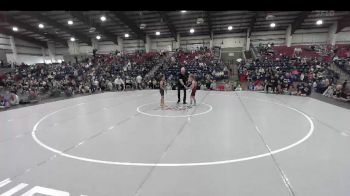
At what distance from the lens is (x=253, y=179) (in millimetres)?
3619

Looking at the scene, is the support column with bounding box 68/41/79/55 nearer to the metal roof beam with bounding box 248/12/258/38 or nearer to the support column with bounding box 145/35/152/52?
the support column with bounding box 145/35/152/52

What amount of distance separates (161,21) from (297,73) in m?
16.0

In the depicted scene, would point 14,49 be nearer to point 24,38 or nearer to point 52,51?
point 24,38

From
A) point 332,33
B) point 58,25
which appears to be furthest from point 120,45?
point 332,33

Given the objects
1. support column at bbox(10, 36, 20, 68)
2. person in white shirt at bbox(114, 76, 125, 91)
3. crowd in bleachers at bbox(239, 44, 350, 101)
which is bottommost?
person in white shirt at bbox(114, 76, 125, 91)

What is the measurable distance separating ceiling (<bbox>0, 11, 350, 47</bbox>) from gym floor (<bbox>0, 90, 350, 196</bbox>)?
689 inches

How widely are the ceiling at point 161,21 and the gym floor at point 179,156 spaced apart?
17.5 metres

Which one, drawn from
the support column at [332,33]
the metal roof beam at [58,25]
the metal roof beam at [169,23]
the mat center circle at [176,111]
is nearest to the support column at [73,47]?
the metal roof beam at [58,25]

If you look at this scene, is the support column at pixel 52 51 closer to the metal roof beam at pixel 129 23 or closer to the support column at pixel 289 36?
the metal roof beam at pixel 129 23

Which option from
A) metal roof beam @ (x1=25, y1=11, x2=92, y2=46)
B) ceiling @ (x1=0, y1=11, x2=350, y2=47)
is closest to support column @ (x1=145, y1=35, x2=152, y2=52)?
ceiling @ (x1=0, y1=11, x2=350, y2=47)

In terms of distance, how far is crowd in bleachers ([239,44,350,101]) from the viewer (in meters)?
13.8
